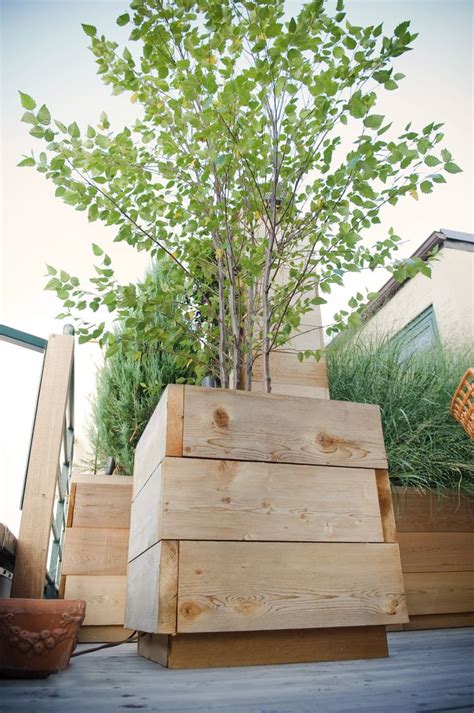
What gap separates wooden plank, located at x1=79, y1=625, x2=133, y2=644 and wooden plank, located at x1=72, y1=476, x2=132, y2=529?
36cm

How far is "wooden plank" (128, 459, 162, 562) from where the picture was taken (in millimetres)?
1109

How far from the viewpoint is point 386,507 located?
1.25 metres

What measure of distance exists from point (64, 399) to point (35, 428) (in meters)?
0.14

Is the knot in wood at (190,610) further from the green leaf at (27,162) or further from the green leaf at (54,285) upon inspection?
the green leaf at (27,162)

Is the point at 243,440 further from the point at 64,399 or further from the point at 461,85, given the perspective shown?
the point at 461,85

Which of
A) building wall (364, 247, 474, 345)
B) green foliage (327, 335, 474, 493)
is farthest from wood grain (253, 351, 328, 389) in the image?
building wall (364, 247, 474, 345)

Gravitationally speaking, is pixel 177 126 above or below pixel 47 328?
below

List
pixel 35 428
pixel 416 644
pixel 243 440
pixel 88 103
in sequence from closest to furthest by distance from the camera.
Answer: pixel 243 440 < pixel 416 644 < pixel 35 428 < pixel 88 103

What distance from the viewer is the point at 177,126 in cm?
148

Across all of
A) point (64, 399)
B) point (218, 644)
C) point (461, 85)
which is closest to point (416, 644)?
point (218, 644)

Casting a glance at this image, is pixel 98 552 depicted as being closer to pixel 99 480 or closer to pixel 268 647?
pixel 99 480

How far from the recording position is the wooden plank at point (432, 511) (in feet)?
6.93

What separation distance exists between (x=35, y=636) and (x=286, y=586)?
53 centimetres

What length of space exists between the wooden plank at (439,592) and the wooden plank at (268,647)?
988 mm
